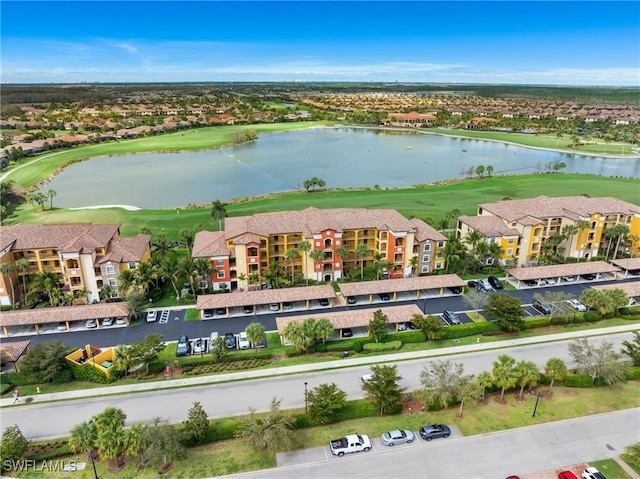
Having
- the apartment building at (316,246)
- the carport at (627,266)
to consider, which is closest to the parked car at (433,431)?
the apartment building at (316,246)

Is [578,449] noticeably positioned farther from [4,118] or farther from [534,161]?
[4,118]

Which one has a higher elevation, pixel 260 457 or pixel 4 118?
pixel 4 118

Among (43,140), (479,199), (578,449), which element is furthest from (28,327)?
(43,140)

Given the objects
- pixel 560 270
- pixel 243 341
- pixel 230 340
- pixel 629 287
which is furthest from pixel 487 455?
pixel 629 287

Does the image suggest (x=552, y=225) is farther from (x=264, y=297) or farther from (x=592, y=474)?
(x=264, y=297)

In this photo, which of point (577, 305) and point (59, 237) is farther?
point (59, 237)

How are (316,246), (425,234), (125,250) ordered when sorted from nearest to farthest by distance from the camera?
(125,250)
(316,246)
(425,234)

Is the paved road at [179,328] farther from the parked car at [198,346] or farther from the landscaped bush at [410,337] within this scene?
the landscaped bush at [410,337]
